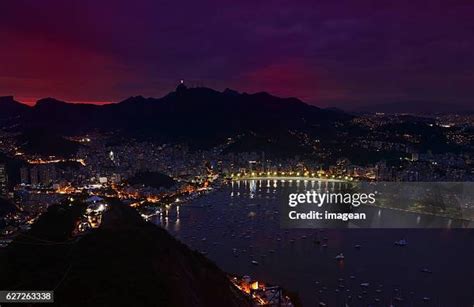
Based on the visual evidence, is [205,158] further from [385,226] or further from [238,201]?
[385,226]

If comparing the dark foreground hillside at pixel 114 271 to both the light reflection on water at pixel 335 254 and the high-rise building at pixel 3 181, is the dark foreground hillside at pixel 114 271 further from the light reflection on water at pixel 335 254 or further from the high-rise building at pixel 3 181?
the high-rise building at pixel 3 181

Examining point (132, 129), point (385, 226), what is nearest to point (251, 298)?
point (385, 226)

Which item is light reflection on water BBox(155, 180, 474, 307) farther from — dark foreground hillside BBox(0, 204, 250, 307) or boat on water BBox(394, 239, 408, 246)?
dark foreground hillside BBox(0, 204, 250, 307)

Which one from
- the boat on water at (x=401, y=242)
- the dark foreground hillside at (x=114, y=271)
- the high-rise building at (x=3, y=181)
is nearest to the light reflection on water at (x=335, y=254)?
the boat on water at (x=401, y=242)

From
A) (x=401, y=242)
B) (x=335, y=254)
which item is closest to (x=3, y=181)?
(x=335, y=254)

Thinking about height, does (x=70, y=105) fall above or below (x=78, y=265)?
above
